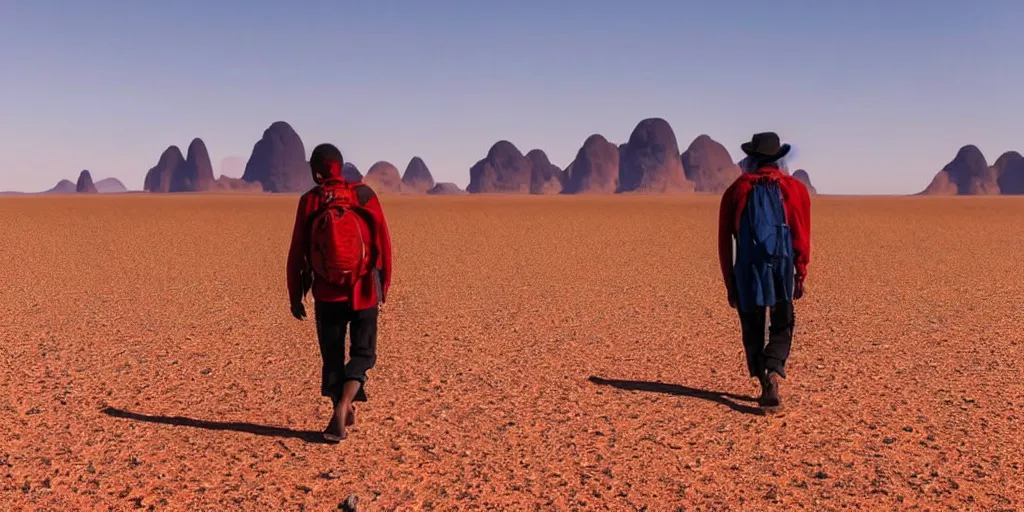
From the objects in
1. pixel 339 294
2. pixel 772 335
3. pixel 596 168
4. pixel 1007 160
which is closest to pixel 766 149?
pixel 772 335

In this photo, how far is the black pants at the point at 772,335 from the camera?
19.0ft

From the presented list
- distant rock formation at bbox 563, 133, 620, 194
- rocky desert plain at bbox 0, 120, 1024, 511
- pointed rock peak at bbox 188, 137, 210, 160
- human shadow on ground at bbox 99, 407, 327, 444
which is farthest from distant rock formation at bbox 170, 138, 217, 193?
human shadow on ground at bbox 99, 407, 327, 444

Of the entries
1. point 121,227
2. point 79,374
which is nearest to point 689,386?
point 79,374

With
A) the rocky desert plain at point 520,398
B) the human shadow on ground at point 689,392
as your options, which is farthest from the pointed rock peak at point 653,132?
the human shadow on ground at point 689,392

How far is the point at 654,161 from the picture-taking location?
612 feet

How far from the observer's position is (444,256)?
1945 cm

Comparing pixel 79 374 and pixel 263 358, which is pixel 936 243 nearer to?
pixel 263 358

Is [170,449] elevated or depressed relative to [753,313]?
depressed

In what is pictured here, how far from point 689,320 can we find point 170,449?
6544 millimetres

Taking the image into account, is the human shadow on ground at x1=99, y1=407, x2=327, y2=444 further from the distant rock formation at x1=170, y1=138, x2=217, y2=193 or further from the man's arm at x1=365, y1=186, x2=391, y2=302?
the distant rock formation at x1=170, y1=138, x2=217, y2=193

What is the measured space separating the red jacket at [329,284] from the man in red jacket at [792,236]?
215 centimetres

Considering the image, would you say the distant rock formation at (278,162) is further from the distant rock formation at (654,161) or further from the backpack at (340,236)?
the backpack at (340,236)

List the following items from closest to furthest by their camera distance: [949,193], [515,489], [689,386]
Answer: [515,489] → [689,386] → [949,193]

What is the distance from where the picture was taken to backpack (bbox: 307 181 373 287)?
485 centimetres
